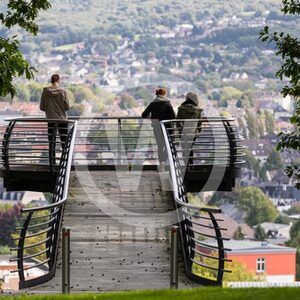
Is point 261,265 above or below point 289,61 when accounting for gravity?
below

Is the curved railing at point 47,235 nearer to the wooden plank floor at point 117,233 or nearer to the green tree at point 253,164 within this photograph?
the wooden plank floor at point 117,233

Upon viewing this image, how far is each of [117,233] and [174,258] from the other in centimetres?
319

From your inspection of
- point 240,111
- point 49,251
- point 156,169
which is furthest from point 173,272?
point 240,111

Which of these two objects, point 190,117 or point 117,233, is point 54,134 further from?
point 117,233

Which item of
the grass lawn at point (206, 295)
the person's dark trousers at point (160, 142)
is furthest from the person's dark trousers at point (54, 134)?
the grass lawn at point (206, 295)

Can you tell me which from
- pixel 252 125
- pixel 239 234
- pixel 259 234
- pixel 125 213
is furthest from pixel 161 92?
pixel 252 125

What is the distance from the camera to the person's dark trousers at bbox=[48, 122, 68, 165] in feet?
70.2

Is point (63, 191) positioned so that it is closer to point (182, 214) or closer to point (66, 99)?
point (182, 214)

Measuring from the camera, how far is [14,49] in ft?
60.6

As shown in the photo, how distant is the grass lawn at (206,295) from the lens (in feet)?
42.2

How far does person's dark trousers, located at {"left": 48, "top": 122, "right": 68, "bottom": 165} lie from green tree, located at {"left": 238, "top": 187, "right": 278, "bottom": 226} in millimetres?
115658

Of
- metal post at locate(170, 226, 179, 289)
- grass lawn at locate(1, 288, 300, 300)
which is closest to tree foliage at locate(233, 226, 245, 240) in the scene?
metal post at locate(170, 226, 179, 289)

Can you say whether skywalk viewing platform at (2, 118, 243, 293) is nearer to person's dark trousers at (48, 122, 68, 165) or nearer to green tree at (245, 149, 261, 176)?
person's dark trousers at (48, 122, 68, 165)

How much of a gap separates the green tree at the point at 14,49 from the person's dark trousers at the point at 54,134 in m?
2.09
